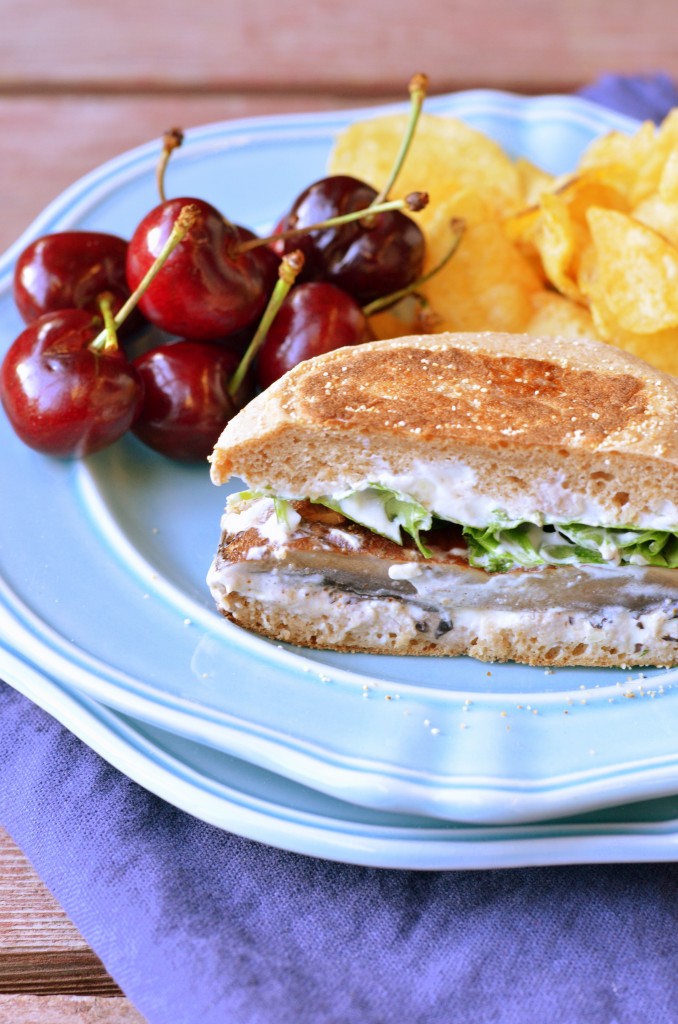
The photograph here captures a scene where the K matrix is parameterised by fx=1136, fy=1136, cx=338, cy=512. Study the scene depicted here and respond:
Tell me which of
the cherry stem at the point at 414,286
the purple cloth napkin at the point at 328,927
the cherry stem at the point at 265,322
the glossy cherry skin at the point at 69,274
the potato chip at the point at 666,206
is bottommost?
the purple cloth napkin at the point at 328,927

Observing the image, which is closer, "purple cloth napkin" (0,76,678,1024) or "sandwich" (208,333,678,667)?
"purple cloth napkin" (0,76,678,1024)

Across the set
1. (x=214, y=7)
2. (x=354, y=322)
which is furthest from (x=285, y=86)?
(x=354, y=322)

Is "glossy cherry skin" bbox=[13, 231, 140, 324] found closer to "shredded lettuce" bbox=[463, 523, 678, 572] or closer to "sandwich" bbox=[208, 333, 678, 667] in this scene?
"sandwich" bbox=[208, 333, 678, 667]

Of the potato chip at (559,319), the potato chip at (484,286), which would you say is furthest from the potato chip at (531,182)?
the potato chip at (559,319)

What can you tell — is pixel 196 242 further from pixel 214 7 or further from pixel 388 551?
pixel 214 7

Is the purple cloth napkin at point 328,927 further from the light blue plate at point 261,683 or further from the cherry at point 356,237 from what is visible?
the cherry at point 356,237

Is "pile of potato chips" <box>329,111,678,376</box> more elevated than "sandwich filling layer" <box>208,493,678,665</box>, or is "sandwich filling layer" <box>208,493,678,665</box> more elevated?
"pile of potato chips" <box>329,111,678,376</box>

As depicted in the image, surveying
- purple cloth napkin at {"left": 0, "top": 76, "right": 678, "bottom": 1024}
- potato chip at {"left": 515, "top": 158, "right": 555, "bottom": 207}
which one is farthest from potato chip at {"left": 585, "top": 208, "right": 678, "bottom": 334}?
purple cloth napkin at {"left": 0, "top": 76, "right": 678, "bottom": 1024}
